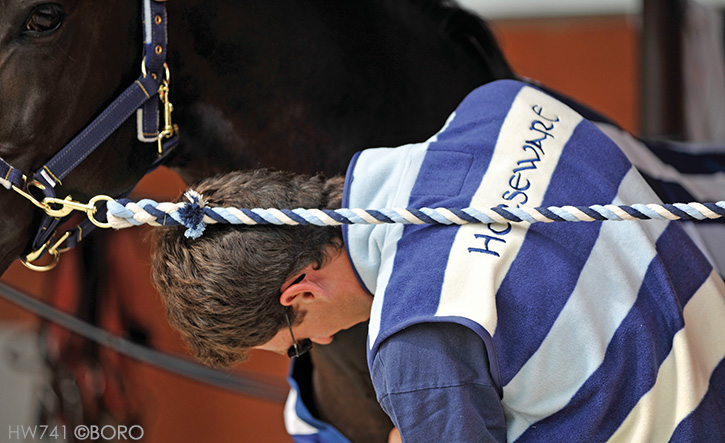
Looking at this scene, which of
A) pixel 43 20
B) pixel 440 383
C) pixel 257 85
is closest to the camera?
pixel 440 383

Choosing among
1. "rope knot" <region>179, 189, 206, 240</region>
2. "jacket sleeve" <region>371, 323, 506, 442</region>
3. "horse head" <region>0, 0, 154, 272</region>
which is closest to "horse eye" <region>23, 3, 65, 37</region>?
"horse head" <region>0, 0, 154, 272</region>

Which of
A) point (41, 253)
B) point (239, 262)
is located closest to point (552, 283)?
point (239, 262)

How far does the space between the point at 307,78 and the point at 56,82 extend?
29 cm

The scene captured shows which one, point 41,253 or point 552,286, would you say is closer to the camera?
point 552,286

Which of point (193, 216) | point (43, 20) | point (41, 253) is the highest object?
point (43, 20)

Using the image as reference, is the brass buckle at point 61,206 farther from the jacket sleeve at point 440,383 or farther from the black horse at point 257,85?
the jacket sleeve at point 440,383

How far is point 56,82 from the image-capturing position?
0.73 meters

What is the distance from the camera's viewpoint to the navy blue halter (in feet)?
2.45

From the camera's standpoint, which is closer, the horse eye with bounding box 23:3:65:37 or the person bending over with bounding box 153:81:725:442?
the person bending over with bounding box 153:81:725:442

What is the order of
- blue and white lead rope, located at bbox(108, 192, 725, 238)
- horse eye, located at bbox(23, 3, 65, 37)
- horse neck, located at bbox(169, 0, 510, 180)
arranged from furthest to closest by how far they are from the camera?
horse neck, located at bbox(169, 0, 510, 180), horse eye, located at bbox(23, 3, 65, 37), blue and white lead rope, located at bbox(108, 192, 725, 238)

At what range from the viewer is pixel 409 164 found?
0.69 m

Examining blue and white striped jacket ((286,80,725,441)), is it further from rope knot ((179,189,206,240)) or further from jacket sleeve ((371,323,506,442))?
rope knot ((179,189,206,240))

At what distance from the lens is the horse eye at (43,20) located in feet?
2.34

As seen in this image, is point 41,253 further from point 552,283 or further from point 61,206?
point 552,283
